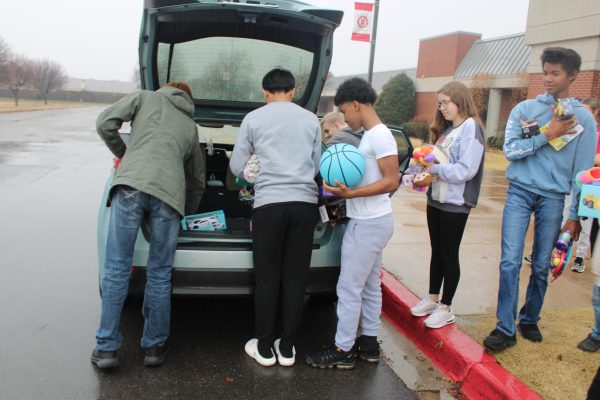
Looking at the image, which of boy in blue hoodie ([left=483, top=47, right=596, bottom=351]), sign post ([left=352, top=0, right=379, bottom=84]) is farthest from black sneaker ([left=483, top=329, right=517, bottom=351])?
sign post ([left=352, top=0, right=379, bottom=84])

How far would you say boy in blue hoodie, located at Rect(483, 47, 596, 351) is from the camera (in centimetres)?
329

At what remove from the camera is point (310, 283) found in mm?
3523

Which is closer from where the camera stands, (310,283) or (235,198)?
(310,283)

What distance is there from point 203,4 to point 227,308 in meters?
2.39

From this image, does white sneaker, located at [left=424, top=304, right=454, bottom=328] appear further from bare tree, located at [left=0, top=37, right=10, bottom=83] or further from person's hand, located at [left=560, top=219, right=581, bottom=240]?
bare tree, located at [left=0, top=37, right=10, bottom=83]

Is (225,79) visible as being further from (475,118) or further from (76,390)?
(76,390)

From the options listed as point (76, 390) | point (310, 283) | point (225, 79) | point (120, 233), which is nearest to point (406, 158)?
point (310, 283)

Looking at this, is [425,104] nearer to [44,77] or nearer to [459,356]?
[459,356]

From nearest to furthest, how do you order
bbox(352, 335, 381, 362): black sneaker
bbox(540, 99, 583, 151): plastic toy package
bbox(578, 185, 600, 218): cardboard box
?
1. bbox(578, 185, 600, 218): cardboard box
2. bbox(540, 99, 583, 151): plastic toy package
3. bbox(352, 335, 381, 362): black sneaker

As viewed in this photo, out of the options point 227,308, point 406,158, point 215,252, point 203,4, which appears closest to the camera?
point 215,252

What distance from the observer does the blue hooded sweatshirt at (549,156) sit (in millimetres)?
3318

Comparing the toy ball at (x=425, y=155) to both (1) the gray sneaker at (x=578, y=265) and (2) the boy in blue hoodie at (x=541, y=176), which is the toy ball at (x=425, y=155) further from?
(1) the gray sneaker at (x=578, y=265)

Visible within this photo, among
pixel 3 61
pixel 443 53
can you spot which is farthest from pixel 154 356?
pixel 3 61

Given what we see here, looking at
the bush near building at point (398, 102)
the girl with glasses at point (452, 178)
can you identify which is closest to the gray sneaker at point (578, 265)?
the girl with glasses at point (452, 178)
